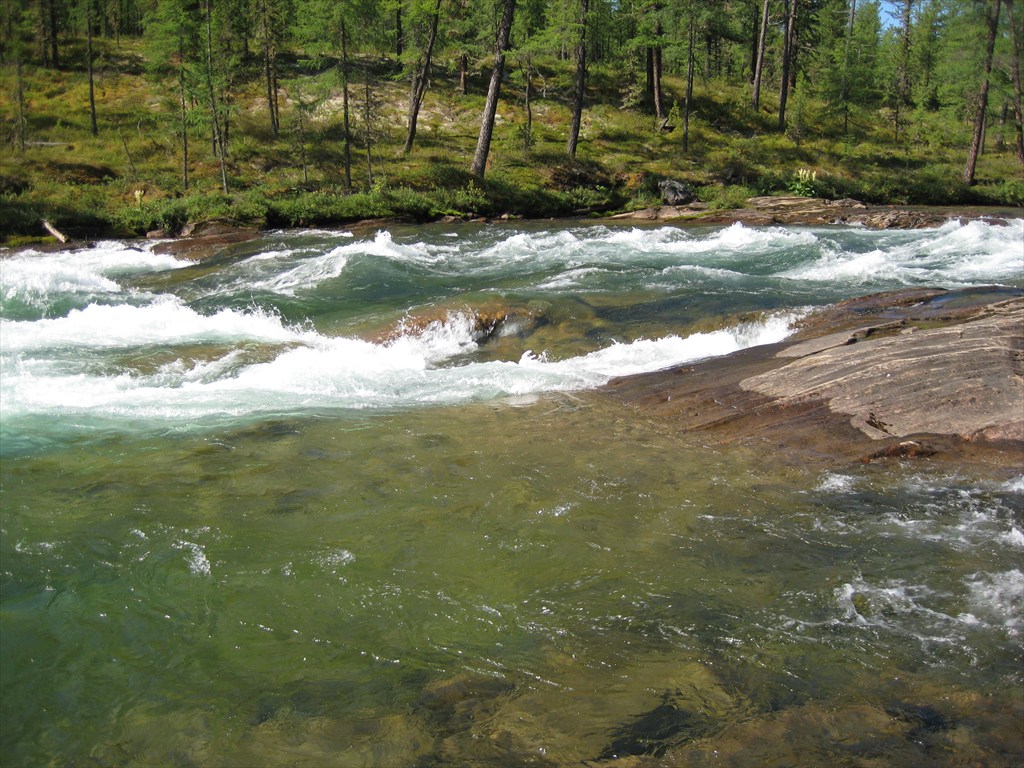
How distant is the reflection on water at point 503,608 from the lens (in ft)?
13.9

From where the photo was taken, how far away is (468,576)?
586cm

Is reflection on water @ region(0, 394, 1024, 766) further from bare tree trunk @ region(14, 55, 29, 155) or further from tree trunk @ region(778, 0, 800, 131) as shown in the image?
tree trunk @ region(778, 0, 800, 131)

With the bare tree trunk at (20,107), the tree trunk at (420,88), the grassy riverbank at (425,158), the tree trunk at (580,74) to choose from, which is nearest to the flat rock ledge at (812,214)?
the grassy riverbank at (425,158)

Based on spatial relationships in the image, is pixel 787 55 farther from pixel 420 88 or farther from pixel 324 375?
pixel 324 375

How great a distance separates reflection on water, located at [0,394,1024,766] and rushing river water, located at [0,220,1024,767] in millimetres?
21

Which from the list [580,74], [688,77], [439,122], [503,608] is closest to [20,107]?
[439,122]

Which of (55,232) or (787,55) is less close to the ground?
(787,55)

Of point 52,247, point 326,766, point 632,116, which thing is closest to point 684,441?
point 326,766

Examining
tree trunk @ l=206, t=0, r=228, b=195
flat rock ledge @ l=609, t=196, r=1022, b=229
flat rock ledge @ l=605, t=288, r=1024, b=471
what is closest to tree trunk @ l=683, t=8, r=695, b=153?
flat rock ledge @ l=609, t=196, r=1022, b=229

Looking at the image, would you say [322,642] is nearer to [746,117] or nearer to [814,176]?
[814,176]

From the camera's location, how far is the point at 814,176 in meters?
36.4

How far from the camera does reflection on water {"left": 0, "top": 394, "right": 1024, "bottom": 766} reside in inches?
166

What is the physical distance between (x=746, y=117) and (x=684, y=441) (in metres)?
41.4

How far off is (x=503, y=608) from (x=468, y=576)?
50 centimetres
